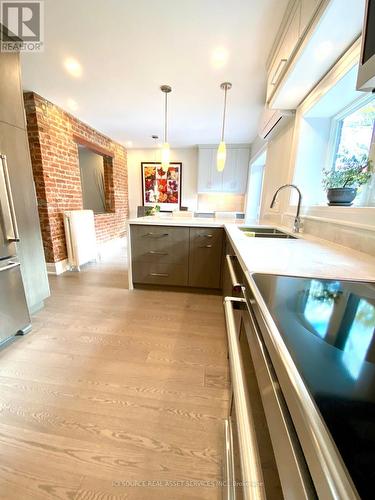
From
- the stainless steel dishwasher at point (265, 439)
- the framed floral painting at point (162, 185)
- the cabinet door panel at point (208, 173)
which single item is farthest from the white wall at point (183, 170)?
the stainless steel dishwasher at point (265, 439)

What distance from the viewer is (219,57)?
1.87 m

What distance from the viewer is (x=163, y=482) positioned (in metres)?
0.86

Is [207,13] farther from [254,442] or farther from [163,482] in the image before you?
[163,482]

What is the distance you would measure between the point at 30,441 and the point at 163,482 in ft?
2.24

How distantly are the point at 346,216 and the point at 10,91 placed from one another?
2681 mm

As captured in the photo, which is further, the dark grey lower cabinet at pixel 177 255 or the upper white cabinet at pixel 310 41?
the dark grey lower cabinet at pixel 177 255

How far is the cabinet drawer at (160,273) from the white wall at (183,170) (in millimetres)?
3185

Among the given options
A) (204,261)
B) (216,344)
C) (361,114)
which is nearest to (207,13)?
(361,114)

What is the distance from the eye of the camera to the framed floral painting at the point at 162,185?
5.24m

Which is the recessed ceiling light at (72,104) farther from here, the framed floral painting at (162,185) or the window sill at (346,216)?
the window sill at (346,216)

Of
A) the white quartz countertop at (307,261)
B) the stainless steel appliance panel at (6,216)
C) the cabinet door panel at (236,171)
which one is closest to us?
the white quartz countertop at (307,261)

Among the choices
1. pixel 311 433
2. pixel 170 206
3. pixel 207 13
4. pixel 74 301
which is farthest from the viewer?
pixel 170 206

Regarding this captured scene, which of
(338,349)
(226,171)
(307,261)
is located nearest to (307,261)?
(307,261)

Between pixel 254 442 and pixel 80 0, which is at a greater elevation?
pixel 80 0
